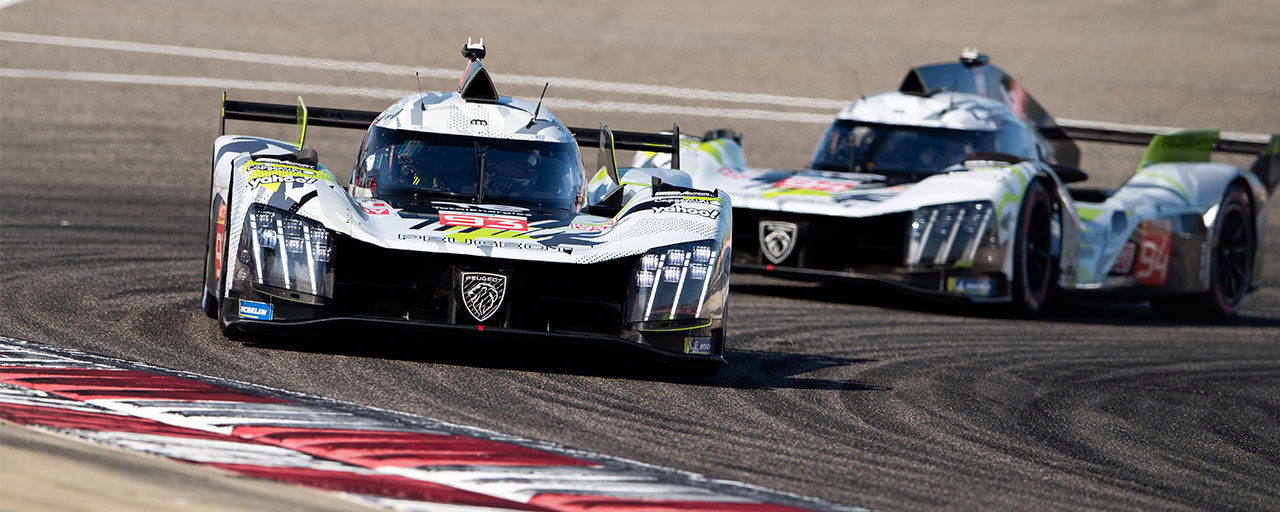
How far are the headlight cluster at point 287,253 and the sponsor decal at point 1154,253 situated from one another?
338 inches

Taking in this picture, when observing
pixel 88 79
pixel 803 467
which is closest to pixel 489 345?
pixel 803 467

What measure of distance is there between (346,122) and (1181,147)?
8445 mm

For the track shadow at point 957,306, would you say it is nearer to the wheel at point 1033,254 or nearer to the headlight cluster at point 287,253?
the wheel at point 1033,254

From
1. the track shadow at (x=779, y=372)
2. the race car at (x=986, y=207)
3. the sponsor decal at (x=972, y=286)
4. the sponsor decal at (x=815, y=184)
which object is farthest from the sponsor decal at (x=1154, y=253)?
the track shadow at (x=779, y=372)

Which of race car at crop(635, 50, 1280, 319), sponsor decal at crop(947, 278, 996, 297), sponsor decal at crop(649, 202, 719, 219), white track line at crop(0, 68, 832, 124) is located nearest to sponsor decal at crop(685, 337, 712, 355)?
sponsor decal at crop(649, 202, 719, 219)

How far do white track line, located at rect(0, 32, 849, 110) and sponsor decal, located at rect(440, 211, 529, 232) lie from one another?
20789mm

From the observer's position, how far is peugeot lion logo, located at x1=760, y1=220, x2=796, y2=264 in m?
13.5

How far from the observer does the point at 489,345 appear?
9500mm

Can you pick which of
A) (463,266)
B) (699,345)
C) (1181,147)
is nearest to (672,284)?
(699,345)

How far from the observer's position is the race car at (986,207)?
1328 cm

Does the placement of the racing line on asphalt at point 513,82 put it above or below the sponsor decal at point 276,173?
above

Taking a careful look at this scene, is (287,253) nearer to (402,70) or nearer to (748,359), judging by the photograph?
(748,359)

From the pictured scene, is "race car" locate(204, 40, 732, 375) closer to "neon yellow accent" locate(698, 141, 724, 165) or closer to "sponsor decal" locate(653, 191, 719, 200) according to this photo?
"sponsor decal" locate(653, 191, 719, 200)

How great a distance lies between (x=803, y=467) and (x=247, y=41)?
26407 mm
